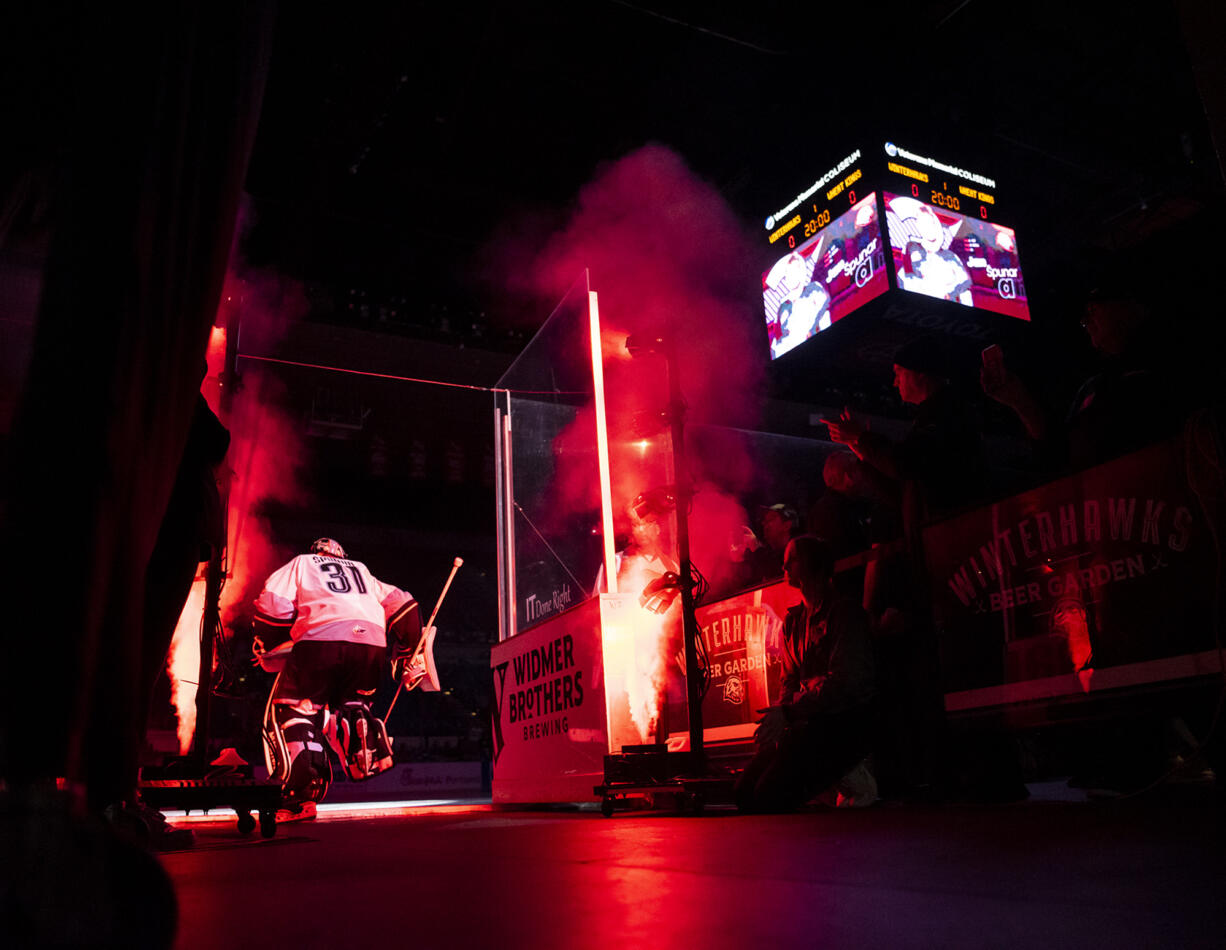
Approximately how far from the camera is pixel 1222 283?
895 centimetres

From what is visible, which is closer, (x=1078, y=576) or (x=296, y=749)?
(x=1078, y=576)

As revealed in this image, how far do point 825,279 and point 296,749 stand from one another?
636cm

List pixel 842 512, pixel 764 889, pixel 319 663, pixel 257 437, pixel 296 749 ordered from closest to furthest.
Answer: pixel 764 889 < pixel 842 512 < pixel 296 749 < pixel 319 663 < pixel 257 437

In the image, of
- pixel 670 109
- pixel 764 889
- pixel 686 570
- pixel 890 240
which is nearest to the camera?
pixel 764 889

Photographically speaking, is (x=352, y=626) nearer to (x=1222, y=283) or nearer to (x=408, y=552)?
(x=1222, y=283)

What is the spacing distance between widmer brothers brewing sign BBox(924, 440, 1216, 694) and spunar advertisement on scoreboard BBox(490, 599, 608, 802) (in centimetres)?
214

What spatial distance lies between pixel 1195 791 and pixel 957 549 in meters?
1.21

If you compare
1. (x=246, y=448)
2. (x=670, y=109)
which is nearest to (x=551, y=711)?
(x=670, y=109)

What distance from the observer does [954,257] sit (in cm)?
861

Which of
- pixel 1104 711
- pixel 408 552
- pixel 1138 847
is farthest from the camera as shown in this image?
pixel 408 552

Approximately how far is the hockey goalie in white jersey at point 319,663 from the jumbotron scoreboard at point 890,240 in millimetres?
5208

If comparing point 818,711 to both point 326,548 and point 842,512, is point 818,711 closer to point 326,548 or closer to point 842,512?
point 842,512

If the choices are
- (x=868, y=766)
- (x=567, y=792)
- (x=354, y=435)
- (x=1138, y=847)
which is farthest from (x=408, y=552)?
(x=1138, y=847)

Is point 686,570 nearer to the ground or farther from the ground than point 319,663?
farther from the ground
